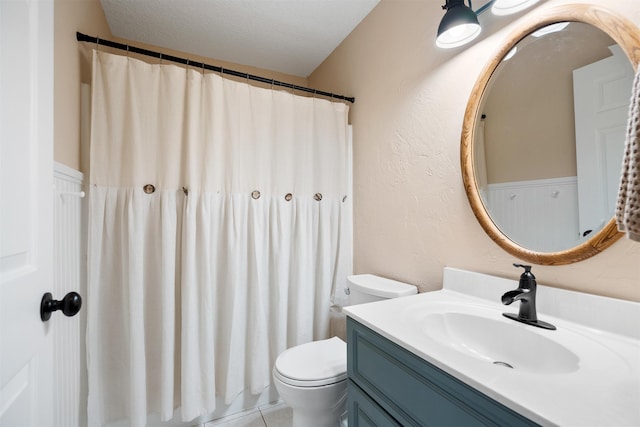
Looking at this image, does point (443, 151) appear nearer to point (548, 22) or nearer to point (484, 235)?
point (484, 235)

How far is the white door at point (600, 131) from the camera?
0.80 meters

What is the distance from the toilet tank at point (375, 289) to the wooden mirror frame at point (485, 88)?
49 centimetres

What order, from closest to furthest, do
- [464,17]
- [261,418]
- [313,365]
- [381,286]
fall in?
[464,17] < [313,365] < [381,286] < [261,418]

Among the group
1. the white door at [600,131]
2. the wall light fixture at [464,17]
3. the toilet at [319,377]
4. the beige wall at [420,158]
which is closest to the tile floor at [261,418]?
the toilet at [319,377]

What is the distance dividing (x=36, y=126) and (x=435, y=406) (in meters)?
1.16

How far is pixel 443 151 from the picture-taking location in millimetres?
1313

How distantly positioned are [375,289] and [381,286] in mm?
59

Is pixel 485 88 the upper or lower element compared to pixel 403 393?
upper

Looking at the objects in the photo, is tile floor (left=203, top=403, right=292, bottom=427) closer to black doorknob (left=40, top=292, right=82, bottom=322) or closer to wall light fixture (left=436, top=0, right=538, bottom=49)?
black doorknob (left=40, top=292, right=82, bottom=322)

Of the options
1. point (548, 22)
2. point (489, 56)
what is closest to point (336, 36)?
point (489, 56)

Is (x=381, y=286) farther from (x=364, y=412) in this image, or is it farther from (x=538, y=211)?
(x=538, y=211)

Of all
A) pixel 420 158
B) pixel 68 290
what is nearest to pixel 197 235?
pixel 68 290

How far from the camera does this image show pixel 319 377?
1251mm

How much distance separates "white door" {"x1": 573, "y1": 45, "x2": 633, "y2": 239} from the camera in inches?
31.5
